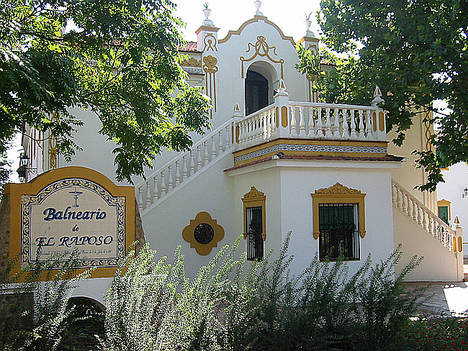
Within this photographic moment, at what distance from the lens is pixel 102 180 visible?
287 inches

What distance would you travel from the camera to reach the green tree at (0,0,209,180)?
6.86 metres

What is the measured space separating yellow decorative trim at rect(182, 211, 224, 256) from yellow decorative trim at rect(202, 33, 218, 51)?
5.50 meters

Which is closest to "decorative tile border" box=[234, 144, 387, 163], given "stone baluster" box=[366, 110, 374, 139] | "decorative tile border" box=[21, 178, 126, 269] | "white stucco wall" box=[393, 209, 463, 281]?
"stone baluster" box=[366, 110, 374, 139]

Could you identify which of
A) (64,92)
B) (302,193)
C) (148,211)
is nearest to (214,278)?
(64,92)

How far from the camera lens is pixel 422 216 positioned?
14.6 meters

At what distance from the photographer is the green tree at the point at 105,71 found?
22.5 feet

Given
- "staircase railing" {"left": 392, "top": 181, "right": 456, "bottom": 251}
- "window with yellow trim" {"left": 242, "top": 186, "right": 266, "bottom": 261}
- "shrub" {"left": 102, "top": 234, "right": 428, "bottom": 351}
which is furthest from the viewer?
"staircase railing" {"left": 392, "top": 181, "right": 456, "bottom": 251}

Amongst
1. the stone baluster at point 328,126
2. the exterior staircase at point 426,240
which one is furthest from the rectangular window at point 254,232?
the exterior staircase at point 426,240

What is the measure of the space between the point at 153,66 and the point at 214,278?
12.7 feet

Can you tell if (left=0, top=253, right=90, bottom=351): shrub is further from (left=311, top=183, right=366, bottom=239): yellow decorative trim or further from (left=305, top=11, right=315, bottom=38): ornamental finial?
(left=305, top=11, right=315, bottom=38): ornamental finial

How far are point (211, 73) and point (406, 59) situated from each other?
230 inches

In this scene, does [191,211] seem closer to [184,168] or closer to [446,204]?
[184,168]

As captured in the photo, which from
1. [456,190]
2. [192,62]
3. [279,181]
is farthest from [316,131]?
[456,190]

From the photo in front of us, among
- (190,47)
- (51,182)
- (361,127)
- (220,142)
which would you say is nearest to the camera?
(51,182)
